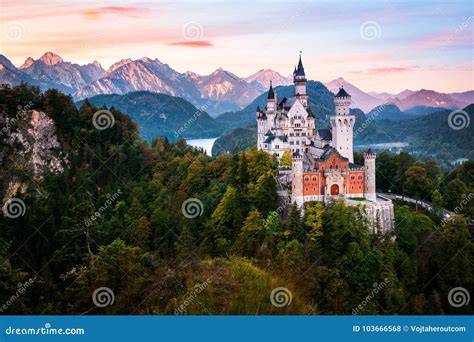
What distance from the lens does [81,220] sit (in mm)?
30578

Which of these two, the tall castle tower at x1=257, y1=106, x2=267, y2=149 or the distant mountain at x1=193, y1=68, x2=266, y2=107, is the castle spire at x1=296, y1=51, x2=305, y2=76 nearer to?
the tall castle tower at x1=257, y1=106, x2=267, y2=149

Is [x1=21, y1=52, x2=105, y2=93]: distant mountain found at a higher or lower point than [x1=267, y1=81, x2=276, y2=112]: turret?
higher

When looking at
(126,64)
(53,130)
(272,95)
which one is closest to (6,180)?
(53,130)

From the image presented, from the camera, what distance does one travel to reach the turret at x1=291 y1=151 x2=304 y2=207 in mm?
33094

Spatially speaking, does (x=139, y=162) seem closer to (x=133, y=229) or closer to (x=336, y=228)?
(x=133, y=229)

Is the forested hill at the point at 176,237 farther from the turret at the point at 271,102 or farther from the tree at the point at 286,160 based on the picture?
the turret at the point at 271,102

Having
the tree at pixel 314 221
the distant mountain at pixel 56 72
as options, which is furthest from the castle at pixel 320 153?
the distant mountain at pixel 56 72

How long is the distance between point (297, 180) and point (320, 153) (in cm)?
564

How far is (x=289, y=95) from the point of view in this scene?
10256cm

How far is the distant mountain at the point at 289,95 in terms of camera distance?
403ft

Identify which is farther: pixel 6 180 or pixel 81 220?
pixel 6 180

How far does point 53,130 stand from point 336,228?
30753mm

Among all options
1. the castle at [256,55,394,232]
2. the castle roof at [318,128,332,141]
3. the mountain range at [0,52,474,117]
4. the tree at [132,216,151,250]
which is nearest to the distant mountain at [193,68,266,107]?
the mountain range at [0,52,474,117]

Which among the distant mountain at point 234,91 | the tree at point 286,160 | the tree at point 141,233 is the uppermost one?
the distant mountain at point 234,91
